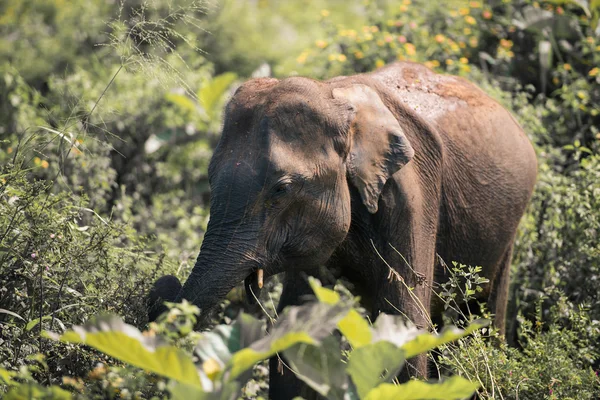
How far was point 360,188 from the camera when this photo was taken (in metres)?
4.98

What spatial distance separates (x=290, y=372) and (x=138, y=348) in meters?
2.24

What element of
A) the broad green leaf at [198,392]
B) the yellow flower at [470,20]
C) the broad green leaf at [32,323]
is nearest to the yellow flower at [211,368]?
the broad green leaf at [198,392]

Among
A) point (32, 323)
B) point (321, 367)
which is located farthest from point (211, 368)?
point (32, 323)

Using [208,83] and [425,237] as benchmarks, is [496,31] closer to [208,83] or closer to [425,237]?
[208,83]

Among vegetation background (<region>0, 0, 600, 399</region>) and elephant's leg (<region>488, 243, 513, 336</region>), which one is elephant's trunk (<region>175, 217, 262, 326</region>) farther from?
elephant's leg (<region>488, 243, 513, 336</region>)

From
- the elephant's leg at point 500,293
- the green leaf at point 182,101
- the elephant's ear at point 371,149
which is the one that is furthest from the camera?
the green leaf at point 182,101

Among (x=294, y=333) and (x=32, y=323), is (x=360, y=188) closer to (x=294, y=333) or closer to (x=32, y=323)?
(x=32, y=323)

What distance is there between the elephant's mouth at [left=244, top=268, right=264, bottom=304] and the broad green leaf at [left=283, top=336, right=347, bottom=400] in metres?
1.23

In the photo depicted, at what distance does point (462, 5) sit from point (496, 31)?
2.15ft

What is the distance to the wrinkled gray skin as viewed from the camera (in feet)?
15.2

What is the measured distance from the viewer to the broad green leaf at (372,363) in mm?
3389

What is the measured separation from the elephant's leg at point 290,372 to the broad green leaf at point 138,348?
2061 millimetres

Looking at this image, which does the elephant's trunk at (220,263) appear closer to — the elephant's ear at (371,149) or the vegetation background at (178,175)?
the vegetation background at (178,175)

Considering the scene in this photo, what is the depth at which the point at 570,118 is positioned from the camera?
28.0 feet
